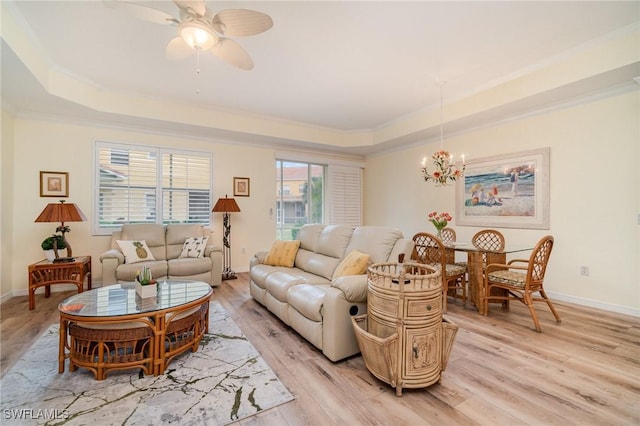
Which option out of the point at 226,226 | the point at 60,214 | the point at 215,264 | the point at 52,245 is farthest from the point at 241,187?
the point at 52,245

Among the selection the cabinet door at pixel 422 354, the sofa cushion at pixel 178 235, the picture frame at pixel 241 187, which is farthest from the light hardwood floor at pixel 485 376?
the picture frame at pixel 241 187

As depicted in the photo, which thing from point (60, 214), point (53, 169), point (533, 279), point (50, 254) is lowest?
point (533, 279)

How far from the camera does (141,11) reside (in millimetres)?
1938

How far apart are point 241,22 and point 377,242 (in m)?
2.15

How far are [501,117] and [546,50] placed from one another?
121cm

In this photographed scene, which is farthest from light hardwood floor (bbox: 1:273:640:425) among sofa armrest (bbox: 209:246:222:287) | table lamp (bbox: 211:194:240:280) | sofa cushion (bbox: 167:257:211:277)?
table lamp (bbox: 211:194:240:280)

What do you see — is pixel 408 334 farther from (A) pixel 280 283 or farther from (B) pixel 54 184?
(B) pixel 54 184

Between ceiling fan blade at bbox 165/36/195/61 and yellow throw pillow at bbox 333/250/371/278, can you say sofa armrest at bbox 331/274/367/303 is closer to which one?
yellow throw pillow at bbox 333/250/371/278

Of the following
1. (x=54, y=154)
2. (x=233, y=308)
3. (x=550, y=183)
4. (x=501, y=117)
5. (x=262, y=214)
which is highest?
(x=501, y=117)

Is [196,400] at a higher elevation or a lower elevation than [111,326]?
lower

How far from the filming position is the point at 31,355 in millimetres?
2271

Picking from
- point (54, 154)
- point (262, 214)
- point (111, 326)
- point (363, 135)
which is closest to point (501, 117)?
point (363, 135)

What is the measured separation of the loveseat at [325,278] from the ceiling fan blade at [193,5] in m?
2.26

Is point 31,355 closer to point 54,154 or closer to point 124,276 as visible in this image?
point 124,276
